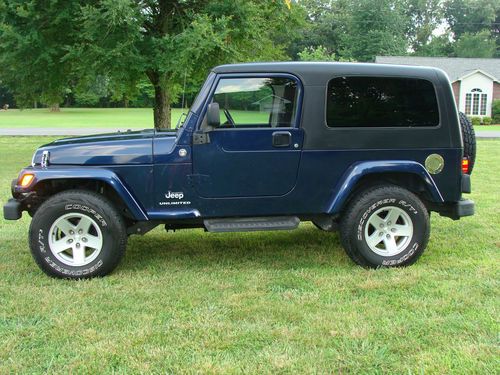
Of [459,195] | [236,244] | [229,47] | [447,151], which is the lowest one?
[236,244]

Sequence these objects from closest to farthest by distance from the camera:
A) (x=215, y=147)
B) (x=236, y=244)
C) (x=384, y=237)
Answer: (x=215, y=147) < (x=384, y=237) < (x=236, y=244)

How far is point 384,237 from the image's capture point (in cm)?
489

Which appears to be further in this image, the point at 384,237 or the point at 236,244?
the point at 236,244

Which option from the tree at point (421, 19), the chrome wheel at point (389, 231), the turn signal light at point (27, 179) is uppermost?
the tree at point (421, 19)

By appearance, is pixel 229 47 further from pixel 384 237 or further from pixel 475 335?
pixel 475 335

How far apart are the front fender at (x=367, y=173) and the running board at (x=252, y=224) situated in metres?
0.37

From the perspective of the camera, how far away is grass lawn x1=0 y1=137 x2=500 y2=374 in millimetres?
3119

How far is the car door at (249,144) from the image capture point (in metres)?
4.59

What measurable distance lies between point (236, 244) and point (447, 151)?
2.40 m

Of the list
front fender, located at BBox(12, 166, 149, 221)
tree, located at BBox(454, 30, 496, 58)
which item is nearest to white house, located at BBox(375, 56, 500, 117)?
tree, located at BBox(454, 30, 496, 58)

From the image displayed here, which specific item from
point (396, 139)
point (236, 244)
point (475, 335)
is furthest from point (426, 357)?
point (236, 244)

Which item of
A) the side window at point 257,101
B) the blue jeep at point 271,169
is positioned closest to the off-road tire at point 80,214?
the blue jeep at point 271,169

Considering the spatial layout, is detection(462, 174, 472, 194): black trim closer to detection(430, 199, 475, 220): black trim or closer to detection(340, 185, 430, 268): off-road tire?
detection(430, 199, 475, 220): black trim

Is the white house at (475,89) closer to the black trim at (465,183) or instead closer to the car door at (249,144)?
the black trim at (465,183)
